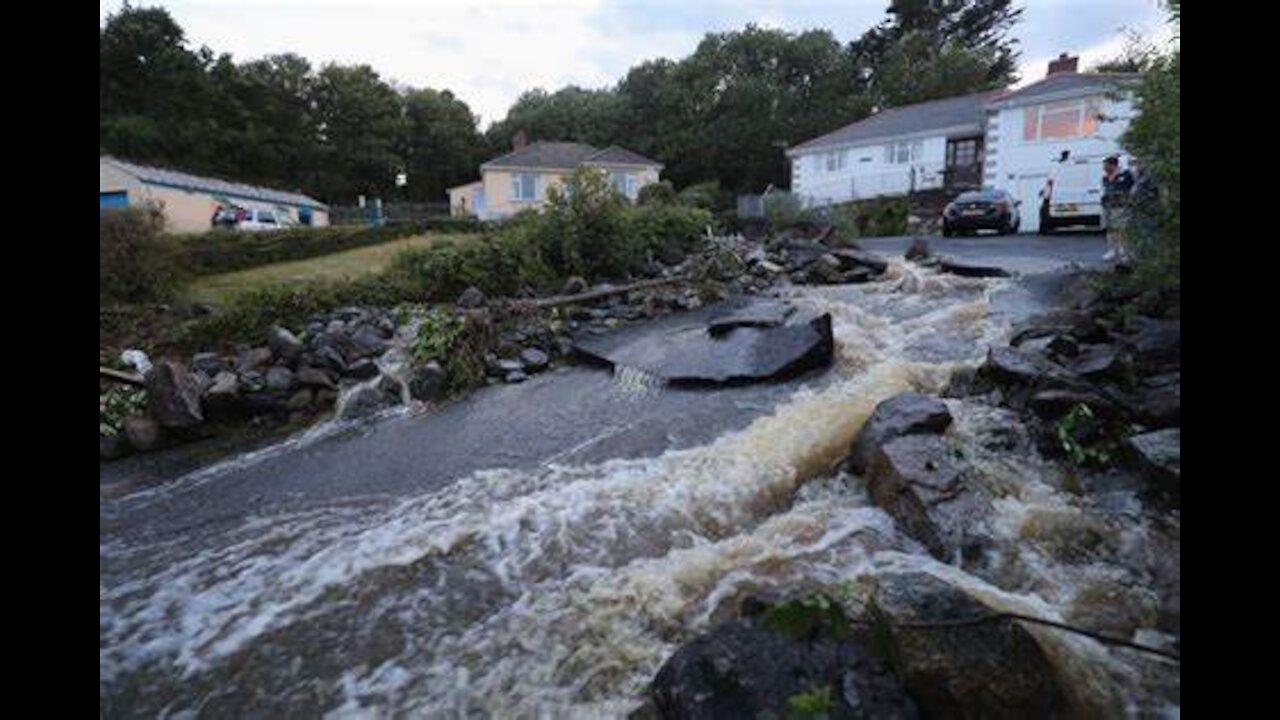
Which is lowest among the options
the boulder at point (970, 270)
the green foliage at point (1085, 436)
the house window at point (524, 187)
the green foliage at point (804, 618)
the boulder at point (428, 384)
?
the boulder at point (428, 384)

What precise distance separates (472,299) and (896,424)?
8007 millimetres

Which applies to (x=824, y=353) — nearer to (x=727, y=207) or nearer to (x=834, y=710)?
(x=834, y=710)

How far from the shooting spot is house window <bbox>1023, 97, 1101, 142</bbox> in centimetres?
2550

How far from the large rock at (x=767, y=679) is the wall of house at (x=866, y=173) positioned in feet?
101

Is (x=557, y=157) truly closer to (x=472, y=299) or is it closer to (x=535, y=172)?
(x=535, y=172)

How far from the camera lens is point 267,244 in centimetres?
1758

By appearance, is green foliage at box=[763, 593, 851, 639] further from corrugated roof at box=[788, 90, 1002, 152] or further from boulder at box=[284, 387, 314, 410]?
corrugated roof at box=[788, 90, 1002, 152]

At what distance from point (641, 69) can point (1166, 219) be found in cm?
5171

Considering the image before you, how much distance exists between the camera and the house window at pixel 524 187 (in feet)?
131

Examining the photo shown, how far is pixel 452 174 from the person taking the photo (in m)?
50.2

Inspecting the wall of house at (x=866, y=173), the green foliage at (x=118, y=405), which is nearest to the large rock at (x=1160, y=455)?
the green foliage at (x=118, y=405)

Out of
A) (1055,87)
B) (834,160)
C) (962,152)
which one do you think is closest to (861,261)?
(1055,87)

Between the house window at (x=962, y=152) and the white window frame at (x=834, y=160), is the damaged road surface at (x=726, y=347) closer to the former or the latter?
the house window at (x=962, y=152)
